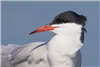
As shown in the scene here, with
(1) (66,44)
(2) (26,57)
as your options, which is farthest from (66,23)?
(2) (26,57)

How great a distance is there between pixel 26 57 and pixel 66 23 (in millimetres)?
1235

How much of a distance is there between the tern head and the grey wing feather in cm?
58

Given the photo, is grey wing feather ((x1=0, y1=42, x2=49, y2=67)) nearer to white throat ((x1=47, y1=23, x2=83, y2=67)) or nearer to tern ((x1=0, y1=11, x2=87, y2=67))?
tern ((x1=0, y1=11, x2=87, y2=67))

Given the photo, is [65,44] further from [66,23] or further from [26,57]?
[26,57]

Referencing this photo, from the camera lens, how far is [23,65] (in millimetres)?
4797

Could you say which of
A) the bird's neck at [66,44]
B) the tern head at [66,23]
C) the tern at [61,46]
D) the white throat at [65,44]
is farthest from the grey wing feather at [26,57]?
the tern head at [66,23]

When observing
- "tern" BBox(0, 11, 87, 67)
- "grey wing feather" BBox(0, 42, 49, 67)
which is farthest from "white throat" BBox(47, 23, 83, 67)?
"grey wing feather" BBox(0, 42, 49, 67)

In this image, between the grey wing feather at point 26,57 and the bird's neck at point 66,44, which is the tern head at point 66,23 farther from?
the grey wing feather at point 26,57

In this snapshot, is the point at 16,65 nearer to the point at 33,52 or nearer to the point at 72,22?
the point at 33,52

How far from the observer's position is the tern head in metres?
4.12

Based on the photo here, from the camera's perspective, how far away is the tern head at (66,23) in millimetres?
4121

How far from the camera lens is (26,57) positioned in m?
4.75

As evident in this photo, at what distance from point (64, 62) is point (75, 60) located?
252mm

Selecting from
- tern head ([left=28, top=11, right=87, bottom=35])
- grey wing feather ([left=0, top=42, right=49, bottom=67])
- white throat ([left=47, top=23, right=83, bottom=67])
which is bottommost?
grey wing feather ([left=0, top=42, right=49, bottom=67])
